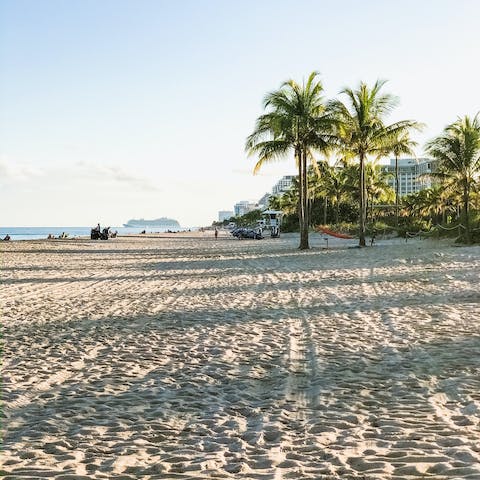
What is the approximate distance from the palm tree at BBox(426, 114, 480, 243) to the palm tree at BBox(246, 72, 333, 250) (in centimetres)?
501

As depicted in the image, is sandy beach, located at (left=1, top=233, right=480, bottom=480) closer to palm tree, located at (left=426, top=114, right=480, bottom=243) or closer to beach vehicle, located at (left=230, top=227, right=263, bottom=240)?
palm tree, located at (left=426, top=114, right=480, bottom=243)

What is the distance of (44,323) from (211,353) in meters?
3.27

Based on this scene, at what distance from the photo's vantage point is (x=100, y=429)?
4098 millimetres

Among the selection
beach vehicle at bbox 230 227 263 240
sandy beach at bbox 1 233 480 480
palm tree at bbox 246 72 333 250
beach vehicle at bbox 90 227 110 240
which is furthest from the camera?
beach vehicle at bbox 90 227 110 240

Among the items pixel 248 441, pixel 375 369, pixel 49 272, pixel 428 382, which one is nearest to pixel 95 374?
pixel 248 441

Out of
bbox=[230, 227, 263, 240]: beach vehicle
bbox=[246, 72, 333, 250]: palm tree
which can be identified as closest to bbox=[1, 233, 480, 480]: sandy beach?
bbox=[246, 72, 333, 250]: palm tree

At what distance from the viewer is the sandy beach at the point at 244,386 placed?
3.51m

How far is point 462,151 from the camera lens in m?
25.6

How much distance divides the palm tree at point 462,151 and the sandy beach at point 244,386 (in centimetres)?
1601

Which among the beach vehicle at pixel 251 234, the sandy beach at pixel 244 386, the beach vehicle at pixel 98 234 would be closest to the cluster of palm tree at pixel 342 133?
the sandy beach at pixel 244 386

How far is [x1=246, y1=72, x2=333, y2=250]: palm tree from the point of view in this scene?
25.0 metres

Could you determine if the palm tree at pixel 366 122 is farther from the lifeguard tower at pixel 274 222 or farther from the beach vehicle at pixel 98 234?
the beach vehicle at pixel 98 234

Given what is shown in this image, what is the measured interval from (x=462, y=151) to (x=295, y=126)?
751 cm

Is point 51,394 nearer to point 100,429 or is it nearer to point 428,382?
point 100,429
